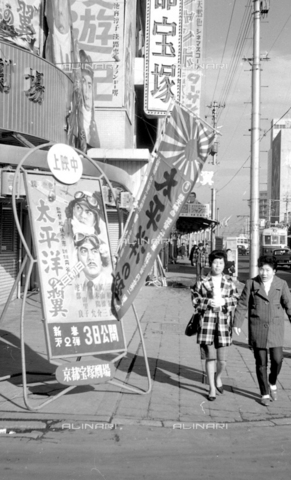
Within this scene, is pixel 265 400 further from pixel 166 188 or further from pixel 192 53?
pixel 192 53

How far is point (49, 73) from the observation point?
484 inches

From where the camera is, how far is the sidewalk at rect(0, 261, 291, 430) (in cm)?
542

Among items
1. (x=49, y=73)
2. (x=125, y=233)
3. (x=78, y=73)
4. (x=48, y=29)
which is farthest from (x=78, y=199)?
(x=78, y=73)

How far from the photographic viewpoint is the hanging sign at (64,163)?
5.84 m

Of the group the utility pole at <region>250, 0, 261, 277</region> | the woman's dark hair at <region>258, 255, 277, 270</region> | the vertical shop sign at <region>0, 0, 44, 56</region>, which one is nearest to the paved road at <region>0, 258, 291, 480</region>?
the woman's dark hair at <region>258, 255, 277, 270</region>

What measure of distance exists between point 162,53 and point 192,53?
233 centimetres

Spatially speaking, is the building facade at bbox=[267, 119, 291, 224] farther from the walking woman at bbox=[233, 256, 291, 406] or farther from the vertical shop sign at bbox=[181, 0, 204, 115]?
the walking woman at bbox=[233, 256, 291, 406]

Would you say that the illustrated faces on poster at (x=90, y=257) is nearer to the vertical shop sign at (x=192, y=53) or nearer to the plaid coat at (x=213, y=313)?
the plaid coat at (x=213, y=313)

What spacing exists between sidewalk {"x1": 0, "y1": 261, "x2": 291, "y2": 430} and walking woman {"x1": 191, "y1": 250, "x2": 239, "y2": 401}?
457mm

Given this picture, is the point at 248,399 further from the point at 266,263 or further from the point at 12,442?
the point at 12,442

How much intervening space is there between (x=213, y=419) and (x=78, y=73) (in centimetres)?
1288

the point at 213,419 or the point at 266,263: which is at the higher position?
the point at 266,263

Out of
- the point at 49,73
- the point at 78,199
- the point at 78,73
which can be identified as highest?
the point at 78,73

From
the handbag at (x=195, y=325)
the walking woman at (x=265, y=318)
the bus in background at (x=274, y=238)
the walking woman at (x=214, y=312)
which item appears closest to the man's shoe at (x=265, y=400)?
the walking woman at (x=265, y=318)
